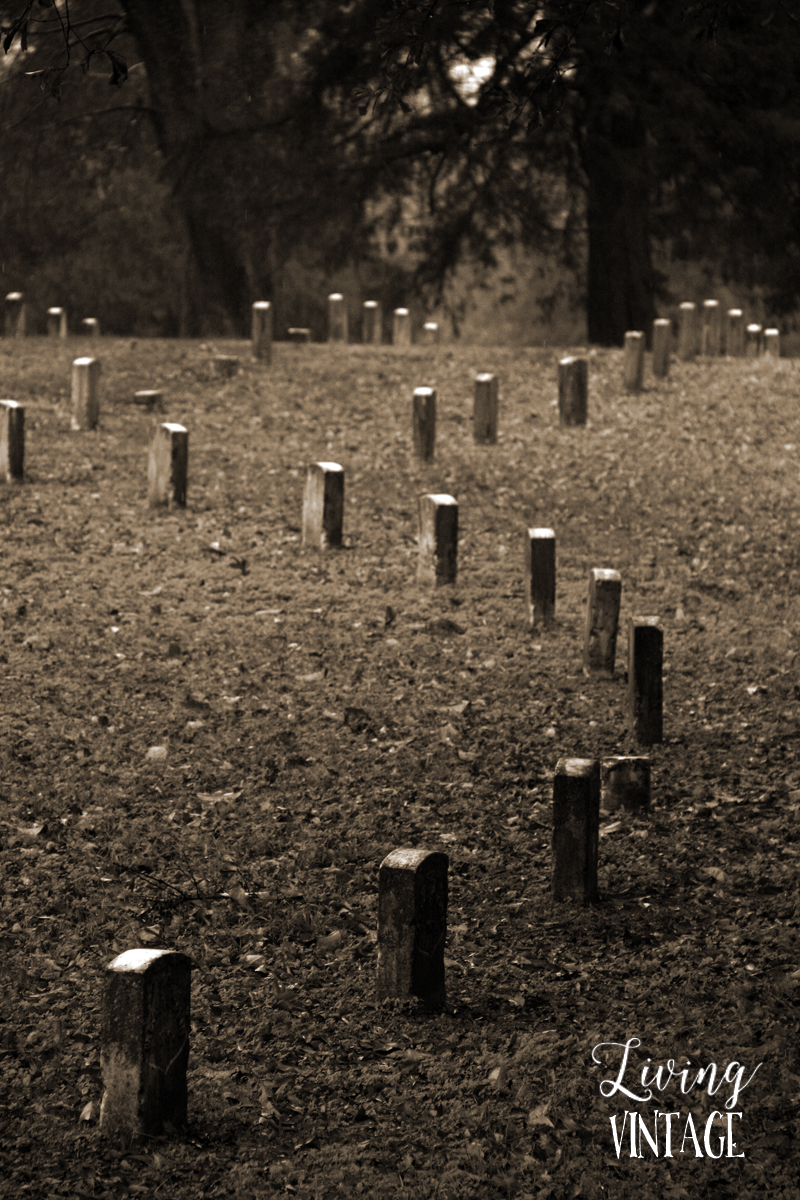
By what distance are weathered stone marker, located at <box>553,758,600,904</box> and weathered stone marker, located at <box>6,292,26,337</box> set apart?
1946cm

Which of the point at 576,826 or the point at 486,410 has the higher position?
the point at 486,410

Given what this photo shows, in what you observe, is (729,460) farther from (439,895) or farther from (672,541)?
(439,895)

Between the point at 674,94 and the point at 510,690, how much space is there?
1286 cm

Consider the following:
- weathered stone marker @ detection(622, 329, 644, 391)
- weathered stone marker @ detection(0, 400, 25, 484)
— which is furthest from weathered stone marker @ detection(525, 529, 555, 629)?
weathered stone marker @ detection(622, 329, 644, 391)

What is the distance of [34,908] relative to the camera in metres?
5.36

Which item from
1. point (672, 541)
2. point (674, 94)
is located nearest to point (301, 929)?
point (672, 541)

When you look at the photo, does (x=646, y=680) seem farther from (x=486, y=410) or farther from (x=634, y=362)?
(x=634, y=362)

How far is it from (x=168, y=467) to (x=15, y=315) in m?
15.0

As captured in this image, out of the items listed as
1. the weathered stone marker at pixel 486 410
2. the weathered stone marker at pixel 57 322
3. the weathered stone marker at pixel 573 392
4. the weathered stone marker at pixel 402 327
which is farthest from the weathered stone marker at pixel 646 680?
the weathered stone marker at pixel 57 322

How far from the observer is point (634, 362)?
54.5 feet

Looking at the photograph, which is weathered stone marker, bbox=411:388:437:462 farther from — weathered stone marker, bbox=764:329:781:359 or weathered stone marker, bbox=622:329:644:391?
weathered stone marker, bbox=764:329:781:359

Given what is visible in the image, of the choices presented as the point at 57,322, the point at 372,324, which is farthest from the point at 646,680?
the point at 57,322

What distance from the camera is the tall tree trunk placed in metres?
19.4

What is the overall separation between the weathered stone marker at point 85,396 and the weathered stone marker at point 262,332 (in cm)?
410
